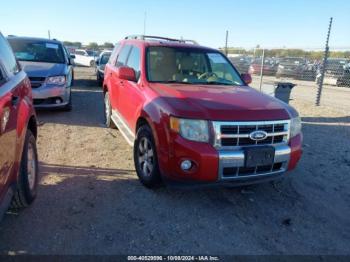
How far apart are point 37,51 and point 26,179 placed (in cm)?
659

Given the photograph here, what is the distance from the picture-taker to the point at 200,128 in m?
3.81

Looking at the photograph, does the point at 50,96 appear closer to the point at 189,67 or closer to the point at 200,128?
the point at 189,67

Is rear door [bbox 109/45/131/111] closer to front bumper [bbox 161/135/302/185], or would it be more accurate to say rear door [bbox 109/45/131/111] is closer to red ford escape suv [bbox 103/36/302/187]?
red ford escape suv [bbox 103/36/302/187]

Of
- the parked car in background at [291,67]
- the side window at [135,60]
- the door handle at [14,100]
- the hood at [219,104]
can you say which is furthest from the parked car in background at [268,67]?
the door handle at [14,100]

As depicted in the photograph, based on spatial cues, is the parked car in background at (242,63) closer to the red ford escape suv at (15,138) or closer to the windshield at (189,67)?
the windshield at (189,67)

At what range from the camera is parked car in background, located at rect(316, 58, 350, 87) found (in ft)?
62.6

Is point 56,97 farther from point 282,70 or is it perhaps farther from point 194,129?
point 282,70

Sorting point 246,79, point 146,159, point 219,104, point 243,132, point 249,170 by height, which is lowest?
point 146,159

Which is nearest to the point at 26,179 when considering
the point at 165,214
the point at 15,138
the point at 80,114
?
the point at 15,138

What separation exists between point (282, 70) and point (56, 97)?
18.4m

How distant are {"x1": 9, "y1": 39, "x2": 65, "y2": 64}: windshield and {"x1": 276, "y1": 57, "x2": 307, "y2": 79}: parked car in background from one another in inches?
684

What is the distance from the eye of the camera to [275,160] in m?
4.10

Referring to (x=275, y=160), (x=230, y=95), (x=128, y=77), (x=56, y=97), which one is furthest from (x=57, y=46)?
(x=275, y=160)

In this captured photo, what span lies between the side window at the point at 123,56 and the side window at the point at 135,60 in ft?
1.01
